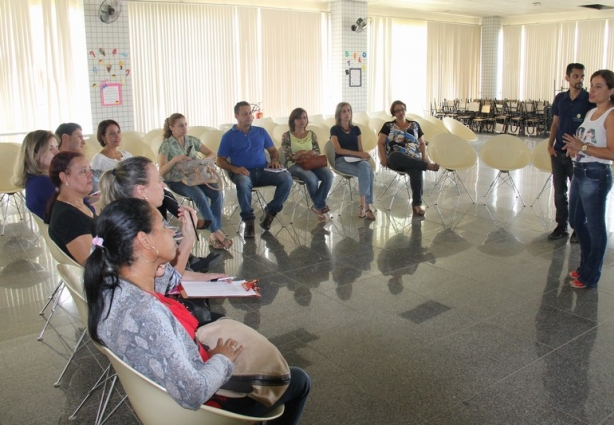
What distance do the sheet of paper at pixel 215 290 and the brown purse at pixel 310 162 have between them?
3.87 m

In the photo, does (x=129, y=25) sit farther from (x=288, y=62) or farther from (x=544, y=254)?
(x=544, y=254)

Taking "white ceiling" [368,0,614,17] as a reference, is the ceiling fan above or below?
below

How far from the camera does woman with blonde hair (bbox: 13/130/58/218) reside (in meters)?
4.27

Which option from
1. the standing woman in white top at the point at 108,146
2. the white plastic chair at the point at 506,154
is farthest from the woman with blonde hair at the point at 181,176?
the white plastic chair at the point at 506,154

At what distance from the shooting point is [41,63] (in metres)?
10.1

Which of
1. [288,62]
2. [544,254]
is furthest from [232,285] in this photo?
[288,62]

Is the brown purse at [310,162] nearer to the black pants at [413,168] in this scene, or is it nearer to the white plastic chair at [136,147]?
the black pants at [413,168]

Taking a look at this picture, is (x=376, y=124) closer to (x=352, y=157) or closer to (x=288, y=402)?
(x=352, y=157)

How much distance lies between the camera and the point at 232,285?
2.90m

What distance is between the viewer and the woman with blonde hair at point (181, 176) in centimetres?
582

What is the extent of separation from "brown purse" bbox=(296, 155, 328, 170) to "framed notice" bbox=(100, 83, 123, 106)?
438cm

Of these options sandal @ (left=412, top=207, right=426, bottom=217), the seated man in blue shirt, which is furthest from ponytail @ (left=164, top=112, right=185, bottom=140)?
sandal @ (left=412, top=207, right=426, bottom=217)

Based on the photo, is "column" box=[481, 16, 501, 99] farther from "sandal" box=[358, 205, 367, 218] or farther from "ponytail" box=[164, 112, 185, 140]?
"ponytail" box=[164, 112, 185, 140]

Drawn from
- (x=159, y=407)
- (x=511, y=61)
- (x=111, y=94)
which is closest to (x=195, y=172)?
(x=159, y=407)
